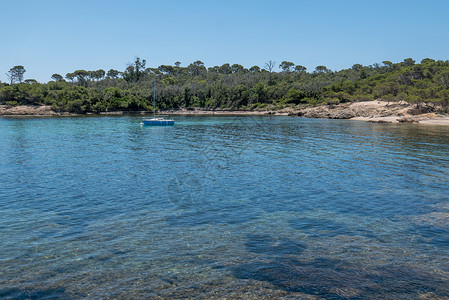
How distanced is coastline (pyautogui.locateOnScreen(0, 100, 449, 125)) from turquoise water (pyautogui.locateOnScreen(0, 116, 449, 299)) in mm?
67563

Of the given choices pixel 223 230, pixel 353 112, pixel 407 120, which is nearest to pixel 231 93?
pixel 353 112

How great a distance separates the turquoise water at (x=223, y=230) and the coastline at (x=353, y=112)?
6756 centimetres

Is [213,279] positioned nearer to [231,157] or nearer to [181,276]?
[181,276]

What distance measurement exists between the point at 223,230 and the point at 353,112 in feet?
361

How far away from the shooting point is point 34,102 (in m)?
153

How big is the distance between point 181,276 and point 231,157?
27649 mm

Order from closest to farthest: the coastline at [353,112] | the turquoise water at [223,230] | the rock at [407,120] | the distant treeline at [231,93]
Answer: the turquoise water at [223,230] < the rock at [407,120] < the coastline at [353,112] < the distant treeline at [231,93]

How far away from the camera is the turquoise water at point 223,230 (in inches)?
446

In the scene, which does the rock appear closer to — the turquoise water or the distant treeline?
the distant treeline

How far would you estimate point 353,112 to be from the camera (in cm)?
11619

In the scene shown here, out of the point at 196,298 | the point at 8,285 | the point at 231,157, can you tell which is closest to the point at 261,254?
the point at 196,298

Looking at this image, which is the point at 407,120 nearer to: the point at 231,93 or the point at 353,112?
the point at 353,112

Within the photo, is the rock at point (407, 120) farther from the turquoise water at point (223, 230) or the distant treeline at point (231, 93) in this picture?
the turquoise water at point (223, 230)

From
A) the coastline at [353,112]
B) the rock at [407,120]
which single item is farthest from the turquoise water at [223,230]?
the coastline at [353,112]
